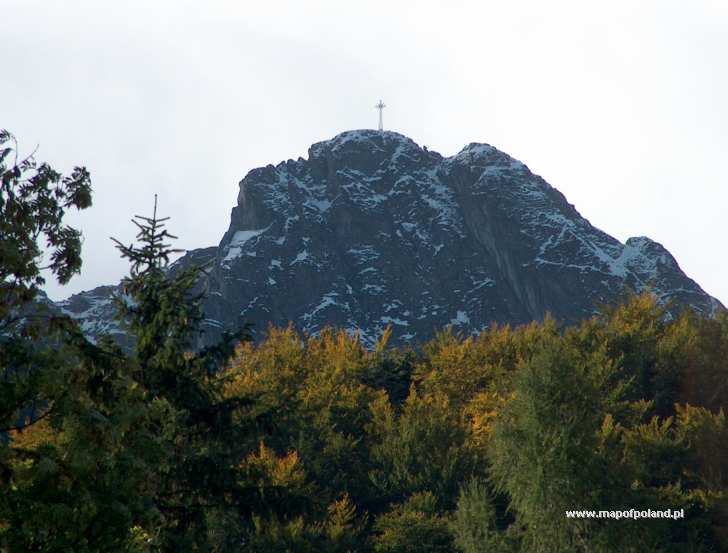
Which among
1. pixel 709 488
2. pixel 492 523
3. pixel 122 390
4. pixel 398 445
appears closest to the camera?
pixel 122 390

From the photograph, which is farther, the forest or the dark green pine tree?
the dark green pine tree

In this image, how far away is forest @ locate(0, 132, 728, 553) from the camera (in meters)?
10.0

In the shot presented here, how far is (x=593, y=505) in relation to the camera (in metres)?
27.3

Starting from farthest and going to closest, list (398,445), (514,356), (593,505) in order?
(514,356) → (398,445) → (593,505)

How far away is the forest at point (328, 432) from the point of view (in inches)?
394

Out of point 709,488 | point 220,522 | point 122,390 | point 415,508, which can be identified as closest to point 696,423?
point 709,488

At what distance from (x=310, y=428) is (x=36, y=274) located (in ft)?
121

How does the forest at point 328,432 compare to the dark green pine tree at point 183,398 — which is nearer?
the forest at point 328,432

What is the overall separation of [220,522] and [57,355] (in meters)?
24.8

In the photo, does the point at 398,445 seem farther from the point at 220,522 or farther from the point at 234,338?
the point at 234,338

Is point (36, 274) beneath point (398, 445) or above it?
above

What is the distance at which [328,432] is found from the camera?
153ft

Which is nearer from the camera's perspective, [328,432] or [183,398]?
[183,398]

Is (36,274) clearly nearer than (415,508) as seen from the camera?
Yes
